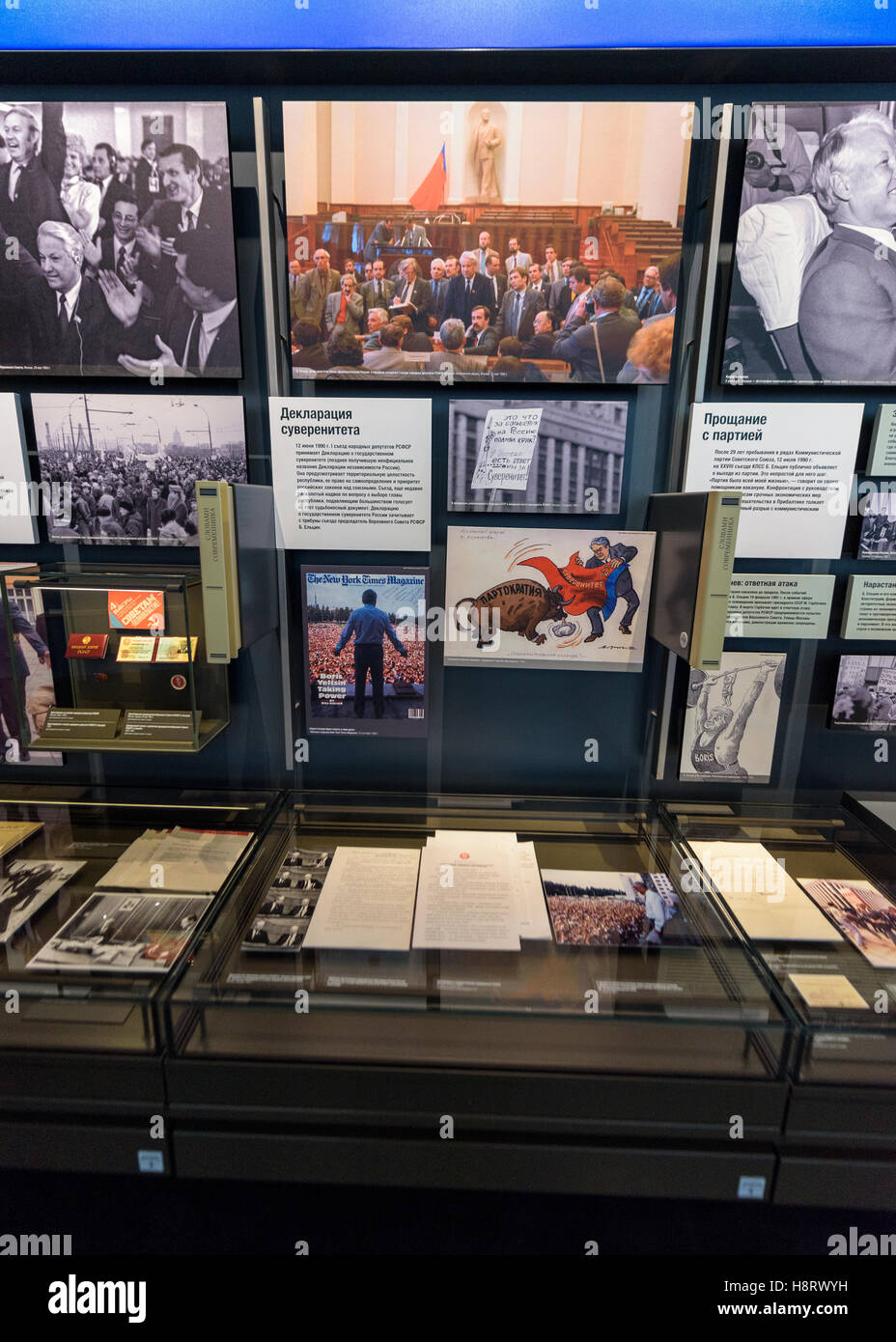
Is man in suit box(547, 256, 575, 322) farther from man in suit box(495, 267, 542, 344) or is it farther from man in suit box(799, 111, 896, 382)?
man in suit box(799, 111, 896, 382)

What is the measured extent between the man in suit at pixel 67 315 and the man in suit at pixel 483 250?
97 centimetres

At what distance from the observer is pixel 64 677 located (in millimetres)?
1927

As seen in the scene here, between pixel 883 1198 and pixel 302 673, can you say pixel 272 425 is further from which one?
pixel 883 1198

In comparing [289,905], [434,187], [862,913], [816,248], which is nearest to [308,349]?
[434,187]

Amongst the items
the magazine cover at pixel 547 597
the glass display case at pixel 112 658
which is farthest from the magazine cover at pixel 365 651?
the glass display case at pixel 112 658

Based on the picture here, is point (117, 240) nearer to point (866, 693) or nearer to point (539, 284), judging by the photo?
point (539, 284)

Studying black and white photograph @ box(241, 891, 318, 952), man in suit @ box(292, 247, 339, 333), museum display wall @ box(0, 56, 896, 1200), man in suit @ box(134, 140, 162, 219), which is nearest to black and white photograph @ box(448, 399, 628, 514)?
museum display wall @ box(0, 56, 896, 1200)

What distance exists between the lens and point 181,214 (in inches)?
64.9

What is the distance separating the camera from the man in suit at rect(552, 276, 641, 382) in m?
1.66

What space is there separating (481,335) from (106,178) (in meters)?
1.03

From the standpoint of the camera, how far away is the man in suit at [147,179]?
1619 mm

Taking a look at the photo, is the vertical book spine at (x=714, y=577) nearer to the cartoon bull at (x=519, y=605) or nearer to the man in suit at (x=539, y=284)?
the cartoon bull at (x=519, y=605)

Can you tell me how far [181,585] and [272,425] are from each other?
51 cm

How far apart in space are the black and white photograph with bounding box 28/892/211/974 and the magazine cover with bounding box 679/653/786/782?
1.47 metres
